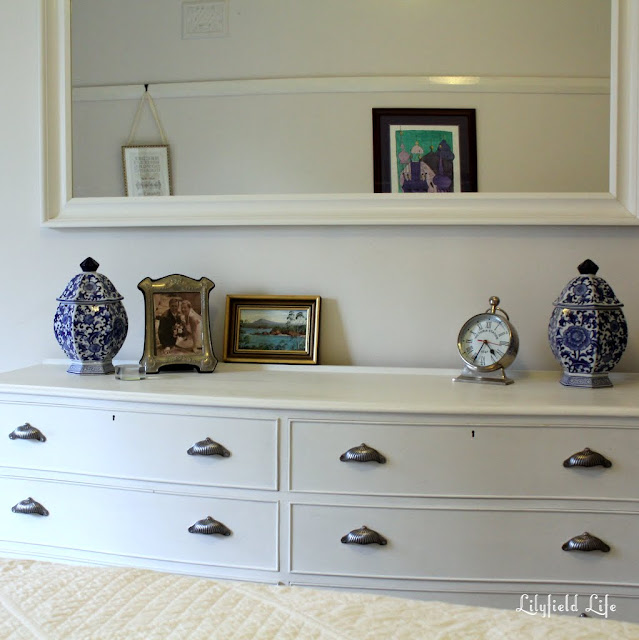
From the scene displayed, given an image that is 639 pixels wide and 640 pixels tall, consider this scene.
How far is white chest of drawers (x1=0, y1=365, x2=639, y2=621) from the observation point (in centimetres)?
145

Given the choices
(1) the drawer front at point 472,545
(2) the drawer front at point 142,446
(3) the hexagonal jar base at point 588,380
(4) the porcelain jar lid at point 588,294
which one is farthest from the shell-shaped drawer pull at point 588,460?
(2) the drawer front at point 142,446

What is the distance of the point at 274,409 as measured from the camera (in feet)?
4.99

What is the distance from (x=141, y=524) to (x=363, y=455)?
0.59m

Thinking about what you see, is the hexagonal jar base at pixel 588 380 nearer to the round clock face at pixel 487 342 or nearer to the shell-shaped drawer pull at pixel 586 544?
the round clock face at pixel 487 342

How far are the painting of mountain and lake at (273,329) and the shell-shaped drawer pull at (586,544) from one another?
913 millimetres

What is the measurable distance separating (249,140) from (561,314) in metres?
1.04

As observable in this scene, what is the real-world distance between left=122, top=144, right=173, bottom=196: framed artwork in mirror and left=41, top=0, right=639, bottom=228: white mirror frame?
32 mm

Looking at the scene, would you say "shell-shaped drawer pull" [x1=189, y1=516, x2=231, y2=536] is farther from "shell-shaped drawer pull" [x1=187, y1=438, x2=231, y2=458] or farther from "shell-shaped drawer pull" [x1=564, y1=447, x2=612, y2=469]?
"shell-shaped drawer pull" [x1=564, y1=447, x2=612, y2=469]

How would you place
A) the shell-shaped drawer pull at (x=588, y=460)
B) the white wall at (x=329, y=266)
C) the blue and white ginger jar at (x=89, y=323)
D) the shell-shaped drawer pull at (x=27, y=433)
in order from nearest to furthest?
the shell-shaped drawer pull at (x=588, y=460) → the shell-shaped drawer pull at (x=27, y=433) → the blue and white ginger jar at (x=89, y=323) → the white wall at (x=329, y=266)

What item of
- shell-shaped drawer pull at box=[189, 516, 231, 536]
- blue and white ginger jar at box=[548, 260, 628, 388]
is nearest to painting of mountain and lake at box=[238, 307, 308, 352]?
shell-shaped drawer pull at box=[189, 516, 231, 536]

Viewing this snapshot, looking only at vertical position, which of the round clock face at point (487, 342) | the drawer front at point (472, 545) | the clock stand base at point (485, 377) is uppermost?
the round clock face at point (487, 342)

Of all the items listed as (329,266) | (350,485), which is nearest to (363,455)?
(350,485)

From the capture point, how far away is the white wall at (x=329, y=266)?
1.95m

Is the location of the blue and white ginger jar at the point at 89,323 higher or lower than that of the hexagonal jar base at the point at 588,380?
higher
